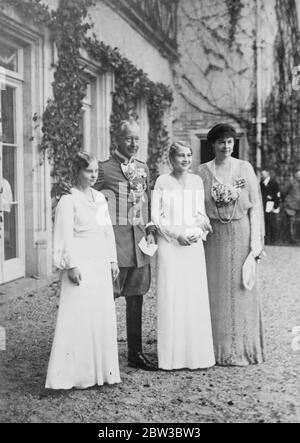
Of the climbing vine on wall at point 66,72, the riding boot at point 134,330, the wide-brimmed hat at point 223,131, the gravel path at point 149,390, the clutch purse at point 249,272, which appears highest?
the climbing vine on wall at point 66,72

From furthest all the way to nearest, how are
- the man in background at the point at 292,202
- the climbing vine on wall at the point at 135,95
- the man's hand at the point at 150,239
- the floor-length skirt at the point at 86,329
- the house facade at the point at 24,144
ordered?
the man in background at the point at 292,202 < the climbing vine on wall at the point at 135,95 < the house facade at the point at 24,144 < the man's hand at the point at 150,239 < the floor-length skirt at the point at 86,329

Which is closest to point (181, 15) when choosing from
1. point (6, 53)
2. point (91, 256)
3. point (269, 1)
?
point (269, 1)

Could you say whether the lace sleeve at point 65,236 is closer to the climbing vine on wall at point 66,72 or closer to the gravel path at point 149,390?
the gravel path at point 149,390

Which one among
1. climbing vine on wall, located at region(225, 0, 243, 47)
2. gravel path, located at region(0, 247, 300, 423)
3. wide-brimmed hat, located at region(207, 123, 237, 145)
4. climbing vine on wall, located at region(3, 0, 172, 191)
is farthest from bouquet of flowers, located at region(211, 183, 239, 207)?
climbing vine on wall, located at region(225, 0, 243, 47)

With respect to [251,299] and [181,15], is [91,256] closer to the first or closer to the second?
[251,299]

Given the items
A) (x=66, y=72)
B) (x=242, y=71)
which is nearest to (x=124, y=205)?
(x=66, y=72)

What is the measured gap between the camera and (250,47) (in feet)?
25.3

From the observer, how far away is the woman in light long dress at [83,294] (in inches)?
110

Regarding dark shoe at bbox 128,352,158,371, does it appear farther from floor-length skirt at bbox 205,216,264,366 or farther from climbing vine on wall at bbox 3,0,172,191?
climbing vine on wall at bbox 3,0,172,191

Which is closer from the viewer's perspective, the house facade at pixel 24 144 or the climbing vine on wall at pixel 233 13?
the house facade at pixel 24 144

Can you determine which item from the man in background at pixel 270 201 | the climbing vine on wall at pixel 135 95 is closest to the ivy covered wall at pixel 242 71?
the man in background at pixel 270 201

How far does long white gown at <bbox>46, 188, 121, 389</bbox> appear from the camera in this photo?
110 inches

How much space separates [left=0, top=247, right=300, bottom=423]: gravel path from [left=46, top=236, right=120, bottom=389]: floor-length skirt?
0.08 metres

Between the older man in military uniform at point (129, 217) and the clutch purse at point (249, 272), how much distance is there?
620 millimetres
